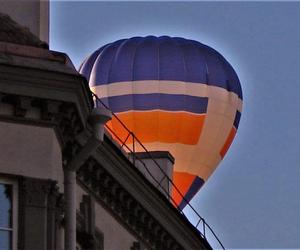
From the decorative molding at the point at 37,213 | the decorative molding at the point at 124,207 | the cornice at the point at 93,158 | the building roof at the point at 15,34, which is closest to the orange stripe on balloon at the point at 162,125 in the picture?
the cornice at the point at 93,158

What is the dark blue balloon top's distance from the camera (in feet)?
187

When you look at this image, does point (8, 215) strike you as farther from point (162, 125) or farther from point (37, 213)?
point (162, 125)

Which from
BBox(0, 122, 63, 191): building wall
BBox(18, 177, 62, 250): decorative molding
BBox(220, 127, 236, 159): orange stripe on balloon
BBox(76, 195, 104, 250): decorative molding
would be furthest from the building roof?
BBox(220, 127, 236, 159): orange stripe on balloon

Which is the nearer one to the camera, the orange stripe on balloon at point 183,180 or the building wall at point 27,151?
the building wall at point 27,151

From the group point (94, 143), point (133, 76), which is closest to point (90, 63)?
point (133, 76)

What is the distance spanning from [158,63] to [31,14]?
1004 inches

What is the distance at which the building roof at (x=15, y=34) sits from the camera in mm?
30938

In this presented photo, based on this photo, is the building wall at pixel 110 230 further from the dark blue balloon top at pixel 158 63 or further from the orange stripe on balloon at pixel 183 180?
the dark blue balloon top at pixel 158 63

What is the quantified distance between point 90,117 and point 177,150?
25.6m

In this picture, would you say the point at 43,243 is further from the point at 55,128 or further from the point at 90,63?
the point at 90,63

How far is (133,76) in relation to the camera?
185 feet

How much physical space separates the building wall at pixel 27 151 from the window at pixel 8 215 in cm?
23

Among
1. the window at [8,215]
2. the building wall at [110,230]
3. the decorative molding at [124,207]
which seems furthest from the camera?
the building wall at [110,230]

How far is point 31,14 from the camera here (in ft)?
105
